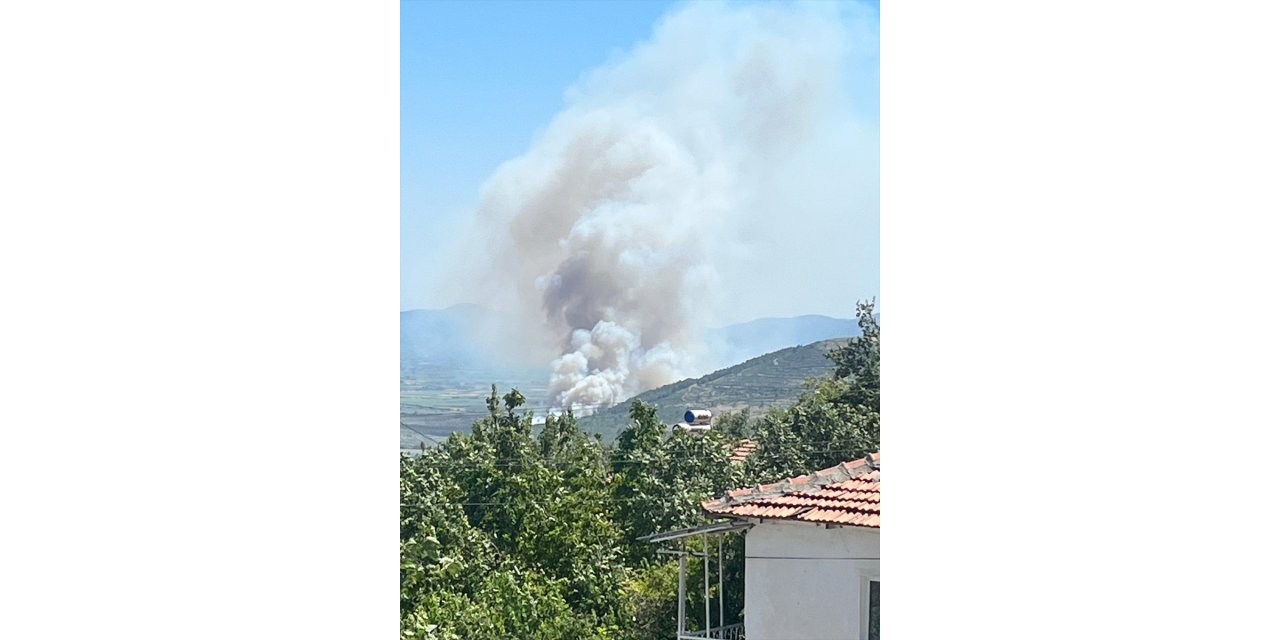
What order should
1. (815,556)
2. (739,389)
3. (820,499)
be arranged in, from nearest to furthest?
(815,556)
(820,499)
(739,389)

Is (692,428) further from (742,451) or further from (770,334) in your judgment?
(770,334)

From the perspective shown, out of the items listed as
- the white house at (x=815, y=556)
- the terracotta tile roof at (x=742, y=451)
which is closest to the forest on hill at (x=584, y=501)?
the terracotta tile roof at (x=742, y=451)

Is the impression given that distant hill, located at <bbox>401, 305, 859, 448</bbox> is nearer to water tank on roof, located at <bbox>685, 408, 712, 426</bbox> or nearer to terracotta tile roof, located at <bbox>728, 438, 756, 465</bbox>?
water tank on roof, located at <bbox>685, 408, 712, 426</bbox>

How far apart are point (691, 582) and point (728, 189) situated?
1777 mm

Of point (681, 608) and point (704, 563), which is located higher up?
point (704, 563)

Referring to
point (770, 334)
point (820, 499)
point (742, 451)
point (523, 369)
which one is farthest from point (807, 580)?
point (523, 369)

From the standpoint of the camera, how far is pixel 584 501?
518 cm

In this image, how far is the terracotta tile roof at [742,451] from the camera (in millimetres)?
5219

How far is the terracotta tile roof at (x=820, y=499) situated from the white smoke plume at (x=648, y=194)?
62cm

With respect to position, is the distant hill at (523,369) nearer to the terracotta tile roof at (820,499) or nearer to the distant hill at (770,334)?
the distant hill at (770,334)

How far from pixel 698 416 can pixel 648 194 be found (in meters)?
1.02
